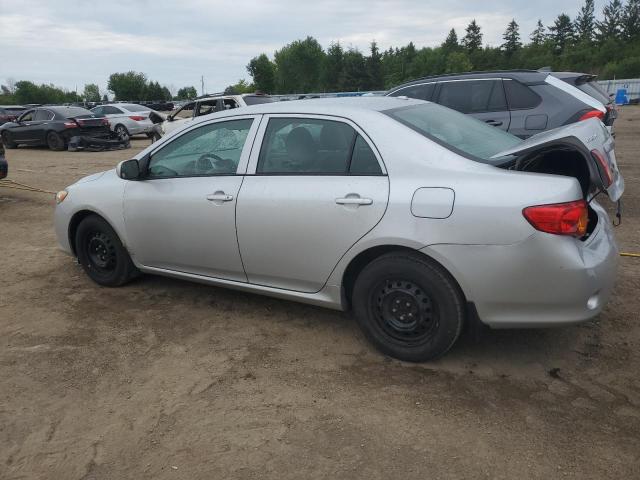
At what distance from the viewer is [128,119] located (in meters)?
20.3

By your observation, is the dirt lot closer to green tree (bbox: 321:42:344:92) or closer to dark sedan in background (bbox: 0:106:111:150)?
dark sedan in background (bbox: 0:106:111:150)

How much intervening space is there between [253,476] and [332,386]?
33.2 inches

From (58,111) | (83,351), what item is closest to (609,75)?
(58,111)

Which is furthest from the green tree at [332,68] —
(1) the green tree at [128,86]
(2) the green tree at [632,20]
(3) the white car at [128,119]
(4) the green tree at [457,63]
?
(3) the white car at [128,119]

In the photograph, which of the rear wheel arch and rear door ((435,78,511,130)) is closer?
the rear wheel arch

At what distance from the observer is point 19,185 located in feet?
35.3

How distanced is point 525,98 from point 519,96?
0.29ft

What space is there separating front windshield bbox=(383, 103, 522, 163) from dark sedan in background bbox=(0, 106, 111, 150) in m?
15.9

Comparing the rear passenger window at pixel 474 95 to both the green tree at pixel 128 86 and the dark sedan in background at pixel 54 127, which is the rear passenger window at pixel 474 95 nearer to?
the dark sedan in background at pixel 54 127

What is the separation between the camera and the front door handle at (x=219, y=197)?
3.90 m

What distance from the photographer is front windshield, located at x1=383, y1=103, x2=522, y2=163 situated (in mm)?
3422

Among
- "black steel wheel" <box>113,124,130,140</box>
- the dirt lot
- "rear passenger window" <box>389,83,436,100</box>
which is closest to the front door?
the dirt lot

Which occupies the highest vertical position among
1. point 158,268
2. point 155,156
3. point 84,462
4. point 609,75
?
point 609,75

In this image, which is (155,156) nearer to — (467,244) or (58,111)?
(467,244)
